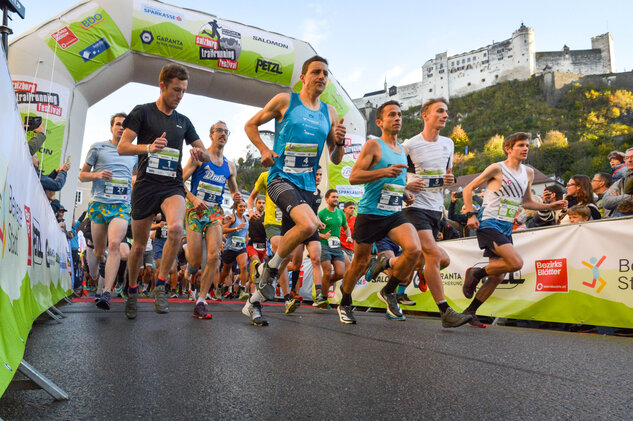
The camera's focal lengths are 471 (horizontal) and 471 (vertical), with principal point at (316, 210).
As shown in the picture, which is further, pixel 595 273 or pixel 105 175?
pixel 105 175

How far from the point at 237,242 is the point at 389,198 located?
17.0ft

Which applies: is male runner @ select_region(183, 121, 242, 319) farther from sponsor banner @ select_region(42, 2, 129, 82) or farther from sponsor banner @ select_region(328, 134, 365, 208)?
sponsor banner @ select_region(328, 134, 365, 208)

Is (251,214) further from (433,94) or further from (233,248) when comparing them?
(433,94)

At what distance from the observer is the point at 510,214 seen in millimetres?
4875

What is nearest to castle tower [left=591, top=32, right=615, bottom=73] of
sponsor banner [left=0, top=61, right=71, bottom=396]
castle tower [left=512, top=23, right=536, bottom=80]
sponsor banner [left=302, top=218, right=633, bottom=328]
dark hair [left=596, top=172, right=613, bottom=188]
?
castle tower [left=512, top=23, right=536, bottom=80]

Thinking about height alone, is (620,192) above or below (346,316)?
above

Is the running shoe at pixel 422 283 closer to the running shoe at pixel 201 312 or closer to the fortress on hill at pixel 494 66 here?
the running shoe at pixel 201 312

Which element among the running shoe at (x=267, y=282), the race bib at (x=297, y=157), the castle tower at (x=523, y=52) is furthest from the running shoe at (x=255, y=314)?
the castle tower at (x=523, y=52)

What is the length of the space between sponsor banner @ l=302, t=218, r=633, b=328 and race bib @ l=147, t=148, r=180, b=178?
3.93m

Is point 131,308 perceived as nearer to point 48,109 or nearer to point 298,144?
point 298,144

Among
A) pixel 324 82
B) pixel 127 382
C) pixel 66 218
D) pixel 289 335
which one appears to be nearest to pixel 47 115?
pixel 66 218

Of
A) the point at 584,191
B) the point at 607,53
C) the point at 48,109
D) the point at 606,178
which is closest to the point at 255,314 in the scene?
the point at 584,191

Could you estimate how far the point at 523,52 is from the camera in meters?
84.6

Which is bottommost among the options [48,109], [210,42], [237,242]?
[237,242]
